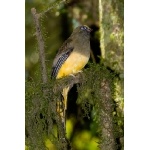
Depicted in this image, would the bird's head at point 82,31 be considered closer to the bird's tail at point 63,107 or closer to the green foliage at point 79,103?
the green foliage at point 79,103

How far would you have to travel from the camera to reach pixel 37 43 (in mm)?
3246

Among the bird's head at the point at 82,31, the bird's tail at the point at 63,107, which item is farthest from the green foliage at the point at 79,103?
the bird's head at the point at 82,31

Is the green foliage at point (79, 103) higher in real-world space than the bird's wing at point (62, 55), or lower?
lower

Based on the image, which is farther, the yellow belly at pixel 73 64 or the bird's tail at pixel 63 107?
the yellow belly at pixel 73 64

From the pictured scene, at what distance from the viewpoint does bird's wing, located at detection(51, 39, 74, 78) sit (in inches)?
135

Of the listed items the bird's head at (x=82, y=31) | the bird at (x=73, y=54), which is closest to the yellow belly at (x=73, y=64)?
the bird at (x=73, y=54)

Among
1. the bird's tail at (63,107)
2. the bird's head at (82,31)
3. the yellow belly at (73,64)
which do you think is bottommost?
the bird's tail at (63,107)

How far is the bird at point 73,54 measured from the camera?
3.45 m

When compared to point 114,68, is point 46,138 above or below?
below
